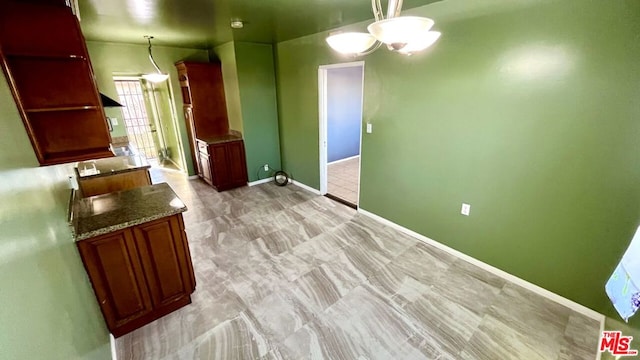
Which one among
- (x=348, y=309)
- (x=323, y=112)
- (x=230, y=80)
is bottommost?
(x=348, y=309)

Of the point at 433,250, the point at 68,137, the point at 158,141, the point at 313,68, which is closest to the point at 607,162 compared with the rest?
the point at 433,250

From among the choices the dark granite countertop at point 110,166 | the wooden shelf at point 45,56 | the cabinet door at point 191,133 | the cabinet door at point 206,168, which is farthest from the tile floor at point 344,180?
the wooden shelf at point 45,56

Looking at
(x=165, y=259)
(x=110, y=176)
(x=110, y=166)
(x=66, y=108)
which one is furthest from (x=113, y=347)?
(x=110, y=166)

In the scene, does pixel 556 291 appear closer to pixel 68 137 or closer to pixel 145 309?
pixel 145 309

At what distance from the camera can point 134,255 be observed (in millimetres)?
1857

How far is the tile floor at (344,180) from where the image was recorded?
444 cm

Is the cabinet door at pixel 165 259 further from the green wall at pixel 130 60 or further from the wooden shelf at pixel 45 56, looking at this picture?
the green wall at pixel 130 60

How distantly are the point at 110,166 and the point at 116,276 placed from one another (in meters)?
1.79

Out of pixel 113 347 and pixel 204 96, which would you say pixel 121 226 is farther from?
pixel 204 96

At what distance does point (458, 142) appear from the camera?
2512 millimetres

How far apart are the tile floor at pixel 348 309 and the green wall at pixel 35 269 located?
2.35 feet

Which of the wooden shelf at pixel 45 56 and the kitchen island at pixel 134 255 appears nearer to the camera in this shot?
the wooden shelf at pixel 45 56

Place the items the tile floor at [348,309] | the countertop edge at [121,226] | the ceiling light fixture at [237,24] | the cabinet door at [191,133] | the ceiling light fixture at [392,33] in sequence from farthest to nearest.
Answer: the cabinet door at [191,133], the ceiling light fixture at [237,24], the tile floor at [348,309], the countertop edge at [121,226], the ceiling light fixture at [392,33]

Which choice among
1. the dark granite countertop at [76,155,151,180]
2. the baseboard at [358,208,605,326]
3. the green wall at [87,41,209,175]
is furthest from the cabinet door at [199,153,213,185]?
the baseboard at [358,208,605,326]
